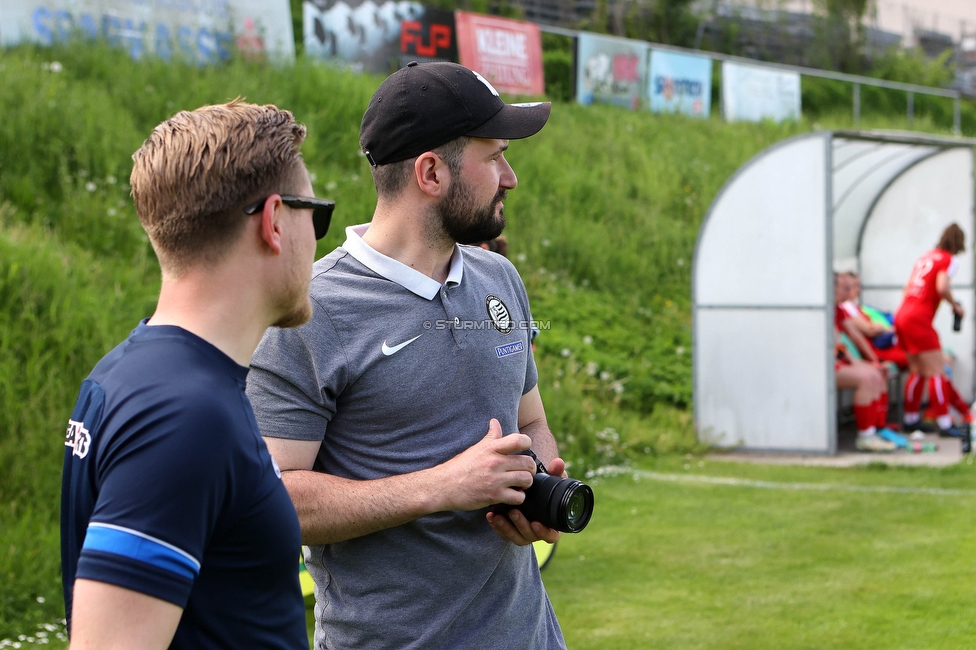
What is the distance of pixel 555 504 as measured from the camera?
6.64 feet

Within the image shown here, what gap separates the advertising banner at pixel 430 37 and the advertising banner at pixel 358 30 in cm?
10

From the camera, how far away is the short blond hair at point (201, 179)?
4.55 feet

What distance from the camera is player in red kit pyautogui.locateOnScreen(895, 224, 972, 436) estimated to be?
9.60 m

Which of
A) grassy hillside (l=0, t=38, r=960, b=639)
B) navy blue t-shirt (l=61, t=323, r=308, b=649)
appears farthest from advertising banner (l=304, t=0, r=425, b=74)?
navy blue t-shirt (l=61, t=323, r=308, b=649)

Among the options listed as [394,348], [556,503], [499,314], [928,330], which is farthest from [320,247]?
[556,503]

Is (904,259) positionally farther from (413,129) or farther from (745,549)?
(413,129)

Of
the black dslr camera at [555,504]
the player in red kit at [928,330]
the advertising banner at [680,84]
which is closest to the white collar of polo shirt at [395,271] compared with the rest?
the black dslr camera at [555,504]

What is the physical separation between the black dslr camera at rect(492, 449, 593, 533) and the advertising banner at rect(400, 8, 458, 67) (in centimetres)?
1325

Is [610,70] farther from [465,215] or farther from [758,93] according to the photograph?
[465,215]

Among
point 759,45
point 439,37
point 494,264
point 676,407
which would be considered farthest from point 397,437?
point 759,45

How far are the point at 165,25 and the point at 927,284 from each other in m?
8.98

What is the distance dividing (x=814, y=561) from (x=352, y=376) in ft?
15.9

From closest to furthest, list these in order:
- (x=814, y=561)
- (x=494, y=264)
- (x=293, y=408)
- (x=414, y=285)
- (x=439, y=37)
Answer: (x=293, y=408), (x=414, y=285), (x=494, y=264), (x=814, y=561), (x=439, y=37)

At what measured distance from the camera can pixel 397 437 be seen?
2.04m
